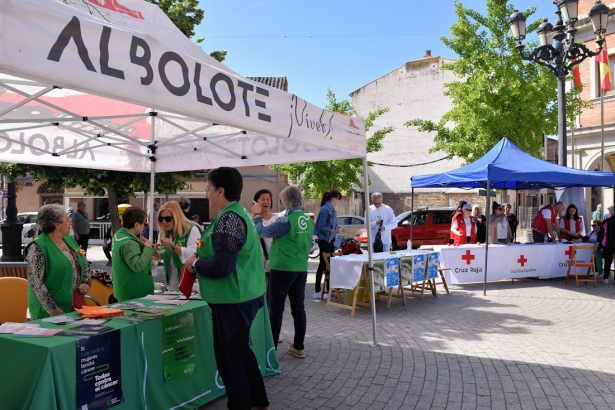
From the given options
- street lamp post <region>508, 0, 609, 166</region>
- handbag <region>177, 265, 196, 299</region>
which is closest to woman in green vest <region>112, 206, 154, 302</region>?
handbag <region>177, 265, 196, 299</region>

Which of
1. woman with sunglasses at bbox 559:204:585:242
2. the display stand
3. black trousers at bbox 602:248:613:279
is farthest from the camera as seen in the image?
woman with sunglasses at bbox 559:204:585:242

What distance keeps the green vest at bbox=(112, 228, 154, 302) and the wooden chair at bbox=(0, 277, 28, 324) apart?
2.76 feet

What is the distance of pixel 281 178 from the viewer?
28.4 meters

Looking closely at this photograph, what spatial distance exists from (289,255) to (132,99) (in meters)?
2.42

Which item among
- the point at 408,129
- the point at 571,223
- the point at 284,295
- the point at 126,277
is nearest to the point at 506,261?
the point at 571,223

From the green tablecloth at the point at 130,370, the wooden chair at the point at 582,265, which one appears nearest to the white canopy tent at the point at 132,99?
the green tablecloth at the point at 130,370

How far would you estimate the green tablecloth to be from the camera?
271 centimetres

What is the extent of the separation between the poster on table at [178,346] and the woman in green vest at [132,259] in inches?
28.6

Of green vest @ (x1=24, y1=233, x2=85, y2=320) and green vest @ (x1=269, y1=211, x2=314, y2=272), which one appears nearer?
green vest @ (x1=24, y1=233, x2=85, y2=320)

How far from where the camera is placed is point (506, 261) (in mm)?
10289

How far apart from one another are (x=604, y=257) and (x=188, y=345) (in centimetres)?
1002

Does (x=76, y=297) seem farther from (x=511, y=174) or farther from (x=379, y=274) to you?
(x=511, y=174)

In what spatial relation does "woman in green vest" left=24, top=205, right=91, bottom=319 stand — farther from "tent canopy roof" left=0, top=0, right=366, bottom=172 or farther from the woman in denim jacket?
the woman in denim jacket

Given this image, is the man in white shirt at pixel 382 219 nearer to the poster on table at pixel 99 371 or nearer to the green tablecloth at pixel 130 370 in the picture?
the green tablecloth at pixel 130 370
